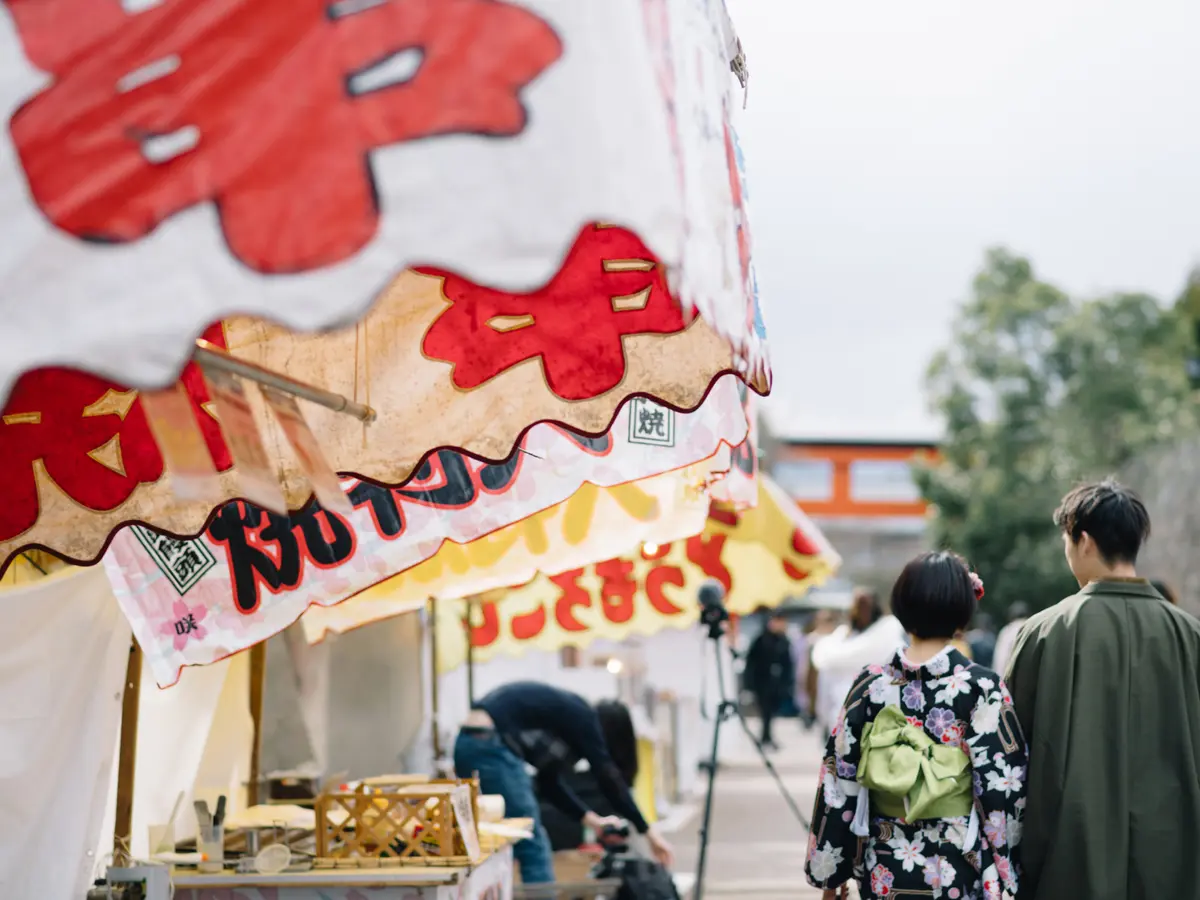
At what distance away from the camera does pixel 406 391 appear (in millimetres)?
4020

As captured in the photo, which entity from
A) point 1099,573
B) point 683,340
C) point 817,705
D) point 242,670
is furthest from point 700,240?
point 817,705

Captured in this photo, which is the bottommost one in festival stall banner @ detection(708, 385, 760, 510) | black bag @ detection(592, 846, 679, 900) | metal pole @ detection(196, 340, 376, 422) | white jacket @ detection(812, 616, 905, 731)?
black bag @ detection(592, 846, 679, 900)

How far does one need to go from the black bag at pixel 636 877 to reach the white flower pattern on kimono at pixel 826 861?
2.32 meters

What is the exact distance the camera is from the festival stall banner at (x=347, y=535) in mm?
4316

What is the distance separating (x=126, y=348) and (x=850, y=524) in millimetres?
58243

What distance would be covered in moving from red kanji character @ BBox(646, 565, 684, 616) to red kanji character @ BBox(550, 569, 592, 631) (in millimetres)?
377

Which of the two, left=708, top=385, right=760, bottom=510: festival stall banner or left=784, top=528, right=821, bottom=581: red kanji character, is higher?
left=708, top=385, right=760, bottom=510: festival stall banner

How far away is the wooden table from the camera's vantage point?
14.2ft

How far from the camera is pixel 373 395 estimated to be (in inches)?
157

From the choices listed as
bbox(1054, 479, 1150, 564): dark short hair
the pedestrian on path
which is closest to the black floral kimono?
bbox(1054, 479, 1150, 564): dark short hair

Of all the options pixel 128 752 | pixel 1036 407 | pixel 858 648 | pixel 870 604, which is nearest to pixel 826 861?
pixel 128 752

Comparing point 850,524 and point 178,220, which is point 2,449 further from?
point 850,524

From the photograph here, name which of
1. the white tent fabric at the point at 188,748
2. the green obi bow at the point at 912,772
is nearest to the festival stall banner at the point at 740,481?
the green obi bow at the point at 912,772

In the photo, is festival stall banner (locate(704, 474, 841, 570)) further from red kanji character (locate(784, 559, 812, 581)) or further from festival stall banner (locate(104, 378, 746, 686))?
festival stall banner (locate(104, 378, 746, 686))
